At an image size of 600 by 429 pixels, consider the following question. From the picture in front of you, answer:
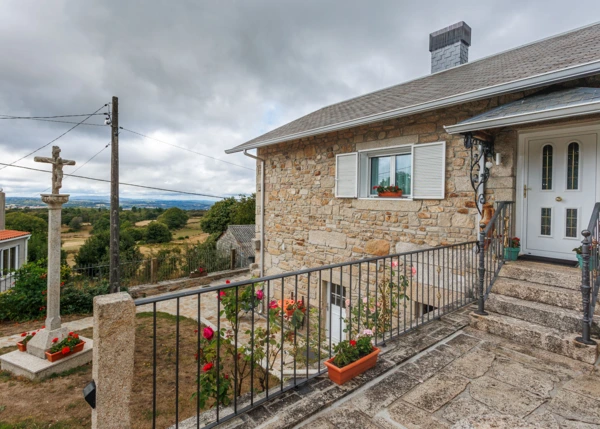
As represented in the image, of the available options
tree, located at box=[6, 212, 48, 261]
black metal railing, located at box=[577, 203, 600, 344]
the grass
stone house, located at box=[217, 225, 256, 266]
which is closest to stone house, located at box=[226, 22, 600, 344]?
black metal railing, located at box=[577, 203, 600, 344]

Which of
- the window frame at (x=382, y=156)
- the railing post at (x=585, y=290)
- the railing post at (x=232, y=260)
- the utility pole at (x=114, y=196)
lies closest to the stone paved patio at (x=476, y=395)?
the railing post at (x=585, y=290)

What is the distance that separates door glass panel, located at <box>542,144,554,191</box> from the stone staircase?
1142 millimetres

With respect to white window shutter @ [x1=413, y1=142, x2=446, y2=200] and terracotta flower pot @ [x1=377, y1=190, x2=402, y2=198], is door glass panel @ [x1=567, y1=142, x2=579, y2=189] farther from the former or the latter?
terracotta flower pot @ [x1=377, y1=190, x2=402, y2=198]

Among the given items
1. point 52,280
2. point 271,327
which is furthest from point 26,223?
point 271,327

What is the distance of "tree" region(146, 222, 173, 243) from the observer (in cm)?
2736

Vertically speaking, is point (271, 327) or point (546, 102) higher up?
point (546, 102)

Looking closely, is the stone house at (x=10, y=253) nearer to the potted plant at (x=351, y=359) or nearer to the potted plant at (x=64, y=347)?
the potted plant at (x=64, y=347)

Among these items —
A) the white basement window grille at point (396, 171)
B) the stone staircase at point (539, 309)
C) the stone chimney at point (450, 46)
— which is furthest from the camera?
the stone chimney at point (450, 46)

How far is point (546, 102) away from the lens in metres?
3.38

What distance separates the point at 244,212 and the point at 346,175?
17.0 metres

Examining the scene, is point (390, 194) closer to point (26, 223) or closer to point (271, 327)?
point (271, 327)

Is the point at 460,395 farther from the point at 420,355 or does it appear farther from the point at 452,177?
the point at 452,177

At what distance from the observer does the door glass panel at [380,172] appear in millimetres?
5883

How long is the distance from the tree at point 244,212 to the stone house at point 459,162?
1468cm
